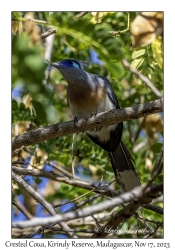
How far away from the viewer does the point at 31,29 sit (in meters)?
3.14

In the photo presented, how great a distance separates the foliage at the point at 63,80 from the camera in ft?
5.73

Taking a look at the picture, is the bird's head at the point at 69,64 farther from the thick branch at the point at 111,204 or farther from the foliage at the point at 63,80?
the thick branch at the point at 111,204

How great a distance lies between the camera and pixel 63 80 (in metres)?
5.33

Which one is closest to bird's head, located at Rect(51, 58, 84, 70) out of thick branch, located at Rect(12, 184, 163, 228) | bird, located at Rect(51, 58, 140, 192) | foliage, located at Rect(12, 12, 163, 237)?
bird, located at Rect(51, 58, 140, 192)

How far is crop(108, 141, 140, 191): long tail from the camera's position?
396 centimetres

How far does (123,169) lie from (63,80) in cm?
157

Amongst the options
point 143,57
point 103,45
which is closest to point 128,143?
point 143,57

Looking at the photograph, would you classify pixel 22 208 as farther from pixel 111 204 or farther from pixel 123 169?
pixel 123 169

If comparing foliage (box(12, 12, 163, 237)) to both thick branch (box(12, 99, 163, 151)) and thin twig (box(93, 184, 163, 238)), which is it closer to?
thick branch (box(12, 99, 163, 151))

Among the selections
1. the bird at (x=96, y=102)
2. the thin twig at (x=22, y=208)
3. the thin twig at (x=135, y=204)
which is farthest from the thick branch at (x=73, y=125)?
the thin twig at (x=135, y=204)

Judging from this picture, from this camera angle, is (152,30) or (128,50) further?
(128,50)
